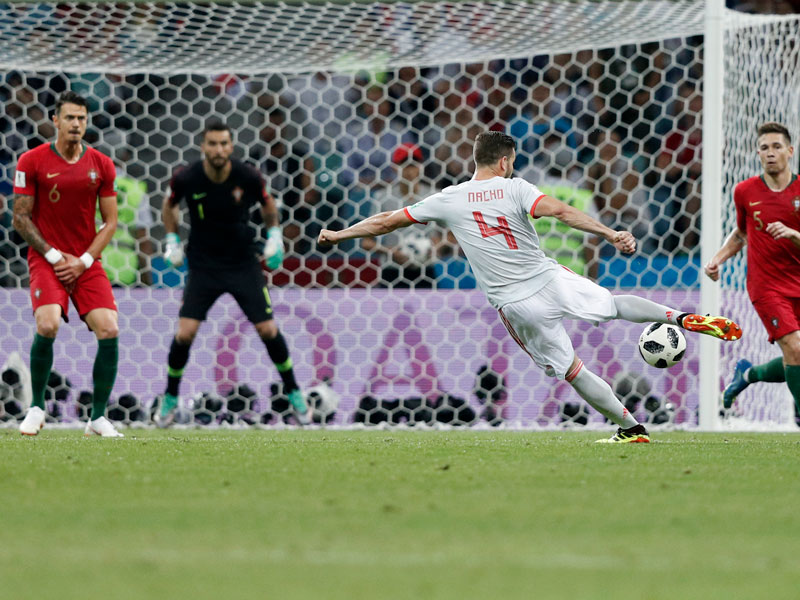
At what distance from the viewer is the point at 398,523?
368 cm

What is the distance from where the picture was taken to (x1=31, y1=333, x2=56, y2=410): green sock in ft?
23.6

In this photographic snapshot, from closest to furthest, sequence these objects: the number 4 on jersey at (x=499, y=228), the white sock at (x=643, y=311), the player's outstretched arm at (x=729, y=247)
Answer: the white sock at (x=643, y=311) → the number 4 on jersey at (x=499, y=228) → the player's outstretched arm at (x=729, y=247)

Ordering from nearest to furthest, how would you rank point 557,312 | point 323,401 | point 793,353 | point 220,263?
point 557,312 < point 793,353 < point 220,263 < point 323,401

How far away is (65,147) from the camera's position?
7238 millimetres

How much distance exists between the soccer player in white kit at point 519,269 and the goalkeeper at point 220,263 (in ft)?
7.25

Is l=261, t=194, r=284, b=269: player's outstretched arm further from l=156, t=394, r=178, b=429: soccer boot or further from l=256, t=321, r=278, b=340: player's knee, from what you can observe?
l=156, t=394, r=178, b=429: soccer boot

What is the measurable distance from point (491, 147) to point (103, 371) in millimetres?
2713

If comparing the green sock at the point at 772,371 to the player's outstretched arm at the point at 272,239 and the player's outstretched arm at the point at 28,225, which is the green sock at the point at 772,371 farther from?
the player's outstretched arm at the point at 28,225

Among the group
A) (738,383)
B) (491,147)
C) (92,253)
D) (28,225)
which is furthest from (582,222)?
(28,225)

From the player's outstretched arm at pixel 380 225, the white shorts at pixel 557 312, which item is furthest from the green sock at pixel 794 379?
the player's outstretched arm at pixel 380 225

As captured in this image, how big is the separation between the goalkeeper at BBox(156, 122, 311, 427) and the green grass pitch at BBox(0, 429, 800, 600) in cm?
241

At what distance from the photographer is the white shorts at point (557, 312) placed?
6.41m

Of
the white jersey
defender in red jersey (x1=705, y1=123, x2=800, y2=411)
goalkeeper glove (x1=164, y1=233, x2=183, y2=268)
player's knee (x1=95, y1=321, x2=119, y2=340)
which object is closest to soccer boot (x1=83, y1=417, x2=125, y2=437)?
player's knee (x1=95, y1=321, x2=119, y2=340)

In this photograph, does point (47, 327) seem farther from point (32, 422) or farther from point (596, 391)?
point (596, 391)
